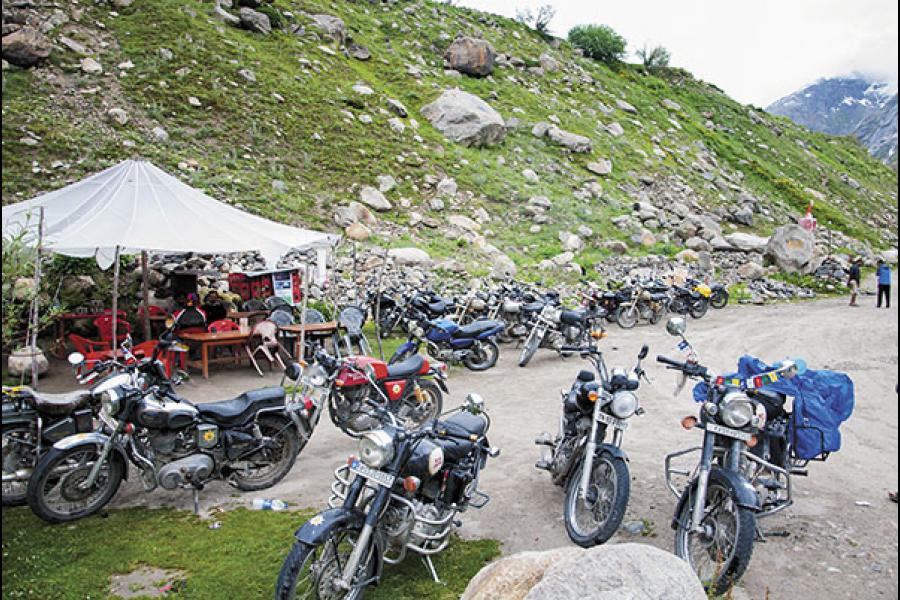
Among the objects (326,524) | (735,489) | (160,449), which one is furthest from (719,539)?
(160,449)

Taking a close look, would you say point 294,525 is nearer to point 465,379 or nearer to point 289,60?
point 465,379

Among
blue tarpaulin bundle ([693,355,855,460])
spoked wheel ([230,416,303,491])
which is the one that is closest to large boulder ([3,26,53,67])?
spoked wheel ([230,416,303,491])

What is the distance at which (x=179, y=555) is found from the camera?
3955mm

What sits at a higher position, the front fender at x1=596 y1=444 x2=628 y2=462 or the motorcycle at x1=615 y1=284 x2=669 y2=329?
the motorcycle at x1=615 y1=284 x2=669 y2=329

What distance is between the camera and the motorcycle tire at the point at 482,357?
984 cm

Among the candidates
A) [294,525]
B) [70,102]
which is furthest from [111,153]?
[294,525]

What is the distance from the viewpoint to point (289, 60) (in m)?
23.5

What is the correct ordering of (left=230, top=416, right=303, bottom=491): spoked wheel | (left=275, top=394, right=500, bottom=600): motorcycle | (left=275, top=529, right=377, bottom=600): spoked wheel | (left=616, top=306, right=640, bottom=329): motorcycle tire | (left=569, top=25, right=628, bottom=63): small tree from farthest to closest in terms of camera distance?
(left=569, top=25, right=628, bottom=63): small tree
(left=616, top=306, right=640, bottom=329): motorcycle tire
(left=230, top=416, right=303, bottom=491): spoked wheel
(left=275, top=394, right=500, bottom=600): motorcycle
(left=275, top=529, right=377, bottom=600): spoked wheel

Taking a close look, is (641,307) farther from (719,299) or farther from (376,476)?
(376,476)

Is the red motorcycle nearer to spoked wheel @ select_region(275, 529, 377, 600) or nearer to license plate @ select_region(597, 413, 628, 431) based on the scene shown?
license plate @ select_region(597, 413, 628, 431)

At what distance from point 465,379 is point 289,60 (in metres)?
18.9

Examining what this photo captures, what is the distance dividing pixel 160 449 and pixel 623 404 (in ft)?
11.4

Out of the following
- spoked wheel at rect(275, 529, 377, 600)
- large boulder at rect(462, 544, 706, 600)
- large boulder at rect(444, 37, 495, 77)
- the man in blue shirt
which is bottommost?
spoked wheel at rect(275, 529, 377, 600)

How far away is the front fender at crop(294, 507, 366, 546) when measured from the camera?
3.18m
